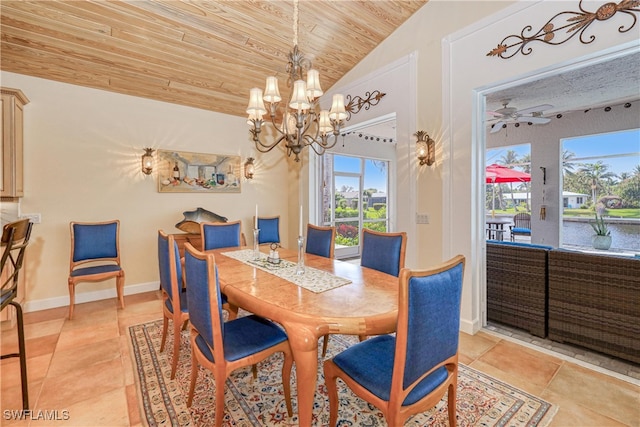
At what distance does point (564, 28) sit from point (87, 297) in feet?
18.4

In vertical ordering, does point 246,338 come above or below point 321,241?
below

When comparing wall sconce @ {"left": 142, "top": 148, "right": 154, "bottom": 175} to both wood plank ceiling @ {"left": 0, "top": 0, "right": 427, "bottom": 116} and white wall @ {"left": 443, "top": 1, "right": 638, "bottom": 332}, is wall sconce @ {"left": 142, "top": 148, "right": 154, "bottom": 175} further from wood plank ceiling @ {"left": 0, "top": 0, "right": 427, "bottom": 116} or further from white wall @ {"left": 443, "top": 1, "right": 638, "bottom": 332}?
white wall @ {"left": 443, "top": 1, "right": 638, "bottom": 332}

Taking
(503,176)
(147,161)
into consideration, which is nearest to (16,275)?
(147,161)

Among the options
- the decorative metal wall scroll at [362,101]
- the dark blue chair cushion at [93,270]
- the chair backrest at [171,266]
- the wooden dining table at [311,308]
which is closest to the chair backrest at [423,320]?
the wooden dining table at [311,308]

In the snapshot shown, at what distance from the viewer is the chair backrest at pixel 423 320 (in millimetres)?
1112

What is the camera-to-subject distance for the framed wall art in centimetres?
417

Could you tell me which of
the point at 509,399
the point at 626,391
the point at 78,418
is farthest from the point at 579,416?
the point at 78,418

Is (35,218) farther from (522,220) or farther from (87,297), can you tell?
(522,220)

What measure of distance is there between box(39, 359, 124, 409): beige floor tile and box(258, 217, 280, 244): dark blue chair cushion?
234cm

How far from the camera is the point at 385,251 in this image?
2434 millimetres

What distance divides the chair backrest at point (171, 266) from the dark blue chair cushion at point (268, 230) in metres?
2.11

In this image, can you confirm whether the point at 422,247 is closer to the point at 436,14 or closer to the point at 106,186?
the point at 436,14

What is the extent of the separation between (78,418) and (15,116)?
305 centimetres

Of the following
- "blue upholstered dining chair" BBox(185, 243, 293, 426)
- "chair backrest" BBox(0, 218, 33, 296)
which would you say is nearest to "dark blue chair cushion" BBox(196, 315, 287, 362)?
"blue upholstered dining chair" BBox(185, 243, 293, 426)
